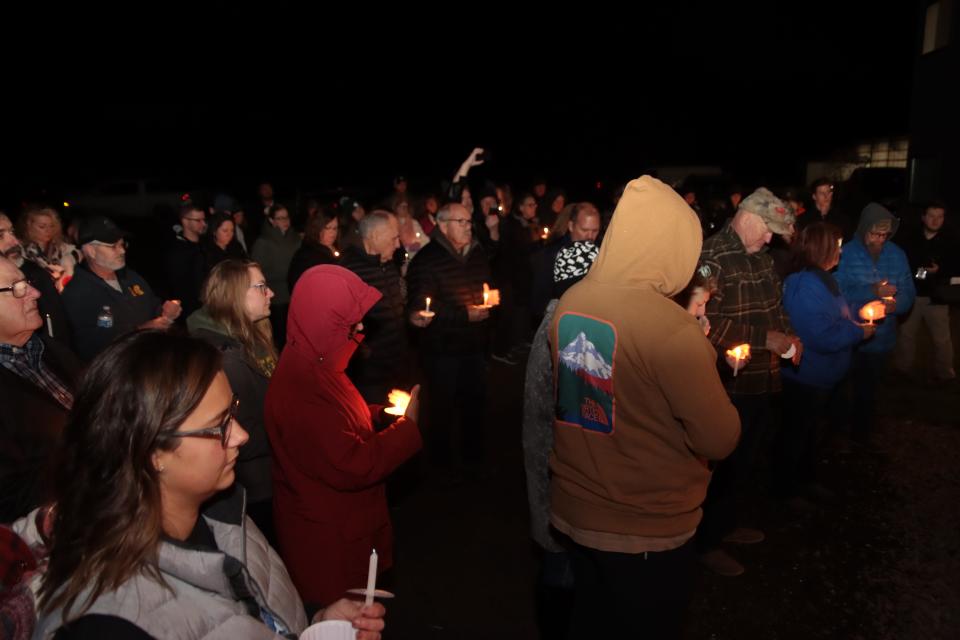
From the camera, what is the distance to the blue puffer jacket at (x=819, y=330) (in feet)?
→ 15.6

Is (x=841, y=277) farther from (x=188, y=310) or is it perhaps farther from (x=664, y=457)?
(x=188, y=310)

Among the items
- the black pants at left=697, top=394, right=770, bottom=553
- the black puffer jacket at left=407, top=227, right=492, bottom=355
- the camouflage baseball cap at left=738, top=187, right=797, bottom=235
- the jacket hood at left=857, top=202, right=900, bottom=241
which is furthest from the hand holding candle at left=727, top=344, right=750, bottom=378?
the jacket hood at left=857, top=202, right=900, bottom=241

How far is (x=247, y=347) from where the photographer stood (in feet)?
12.3

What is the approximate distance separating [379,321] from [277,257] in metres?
3.69

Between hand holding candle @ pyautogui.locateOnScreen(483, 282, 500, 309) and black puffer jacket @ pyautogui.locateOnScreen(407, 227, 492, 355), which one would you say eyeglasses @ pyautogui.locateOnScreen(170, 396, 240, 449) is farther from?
hand holding candle @ pyautogui.locateOnScreen(483, 282, 500, 309)

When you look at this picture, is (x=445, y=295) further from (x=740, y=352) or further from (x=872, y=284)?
(x=872, y=284)

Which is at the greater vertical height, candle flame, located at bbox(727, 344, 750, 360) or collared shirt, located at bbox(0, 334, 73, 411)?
collared shirt, located at bbox(0, 334, 73, 411)

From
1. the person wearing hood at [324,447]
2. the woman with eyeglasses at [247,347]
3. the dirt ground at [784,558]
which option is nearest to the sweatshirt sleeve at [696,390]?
the person wearing hood at [324,447]

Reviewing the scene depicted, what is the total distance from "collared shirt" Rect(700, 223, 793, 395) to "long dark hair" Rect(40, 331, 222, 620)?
339 cm

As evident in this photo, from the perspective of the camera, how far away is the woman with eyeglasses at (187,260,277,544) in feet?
11.3

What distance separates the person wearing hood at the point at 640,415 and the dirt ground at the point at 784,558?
1.46 m

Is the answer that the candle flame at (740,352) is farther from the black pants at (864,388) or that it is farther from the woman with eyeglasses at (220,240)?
the woman with eyeglasses at (220,240)

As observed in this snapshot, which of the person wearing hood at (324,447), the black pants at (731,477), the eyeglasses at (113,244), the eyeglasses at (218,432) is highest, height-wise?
the eyeglasses at (113,244)

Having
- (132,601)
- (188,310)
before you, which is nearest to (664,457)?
(132,601)
